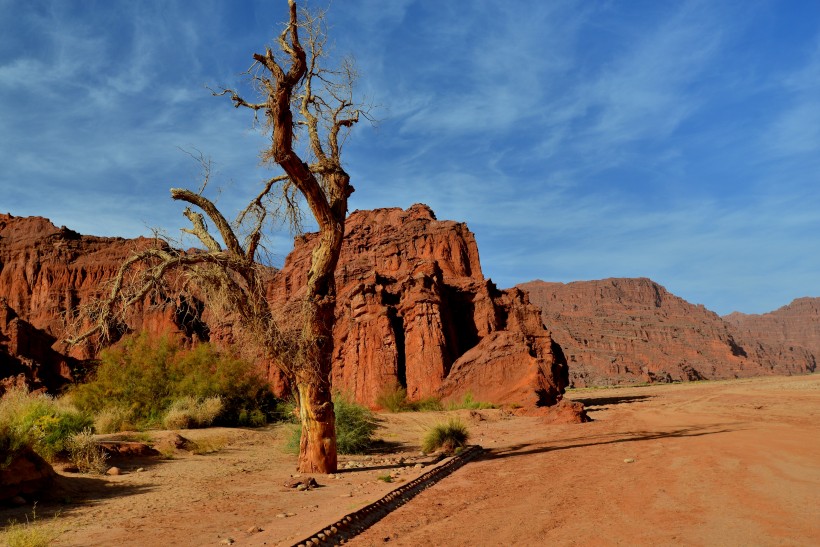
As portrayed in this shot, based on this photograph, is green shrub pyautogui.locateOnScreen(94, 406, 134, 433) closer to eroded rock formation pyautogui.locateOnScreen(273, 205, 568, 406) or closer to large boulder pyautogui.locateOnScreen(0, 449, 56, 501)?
large boulder pyautogui.locateOnScreen(0, 449, 56, 501)

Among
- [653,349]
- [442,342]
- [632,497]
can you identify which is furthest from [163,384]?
[653,349]

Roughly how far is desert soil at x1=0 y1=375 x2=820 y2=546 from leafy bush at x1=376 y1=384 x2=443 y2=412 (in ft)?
58.9

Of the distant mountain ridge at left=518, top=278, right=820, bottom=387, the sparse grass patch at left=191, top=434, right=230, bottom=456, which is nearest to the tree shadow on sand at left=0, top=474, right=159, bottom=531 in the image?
the sparse grass patch at left=191, top=434, right=230, bottom=456

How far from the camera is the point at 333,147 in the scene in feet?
40.1

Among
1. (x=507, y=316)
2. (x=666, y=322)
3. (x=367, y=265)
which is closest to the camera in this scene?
(x=507, y=316)

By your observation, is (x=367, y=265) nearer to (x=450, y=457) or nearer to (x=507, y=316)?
(x=507, y=316)

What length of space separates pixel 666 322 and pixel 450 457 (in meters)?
171

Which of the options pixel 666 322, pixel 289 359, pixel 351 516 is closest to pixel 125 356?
pixel 289 359

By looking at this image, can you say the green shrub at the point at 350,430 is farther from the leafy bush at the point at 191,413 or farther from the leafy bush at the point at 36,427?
the leafy bush at the point at 36,427

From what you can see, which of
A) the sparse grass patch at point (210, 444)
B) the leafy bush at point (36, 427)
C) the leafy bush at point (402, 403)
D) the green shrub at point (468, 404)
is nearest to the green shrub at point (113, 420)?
the sparse grass patch at point (210, 444)

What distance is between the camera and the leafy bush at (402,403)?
32.0 metres

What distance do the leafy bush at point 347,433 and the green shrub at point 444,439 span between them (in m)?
1.77

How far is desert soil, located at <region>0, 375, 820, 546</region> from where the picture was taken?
5.81m

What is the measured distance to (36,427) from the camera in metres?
10.3
